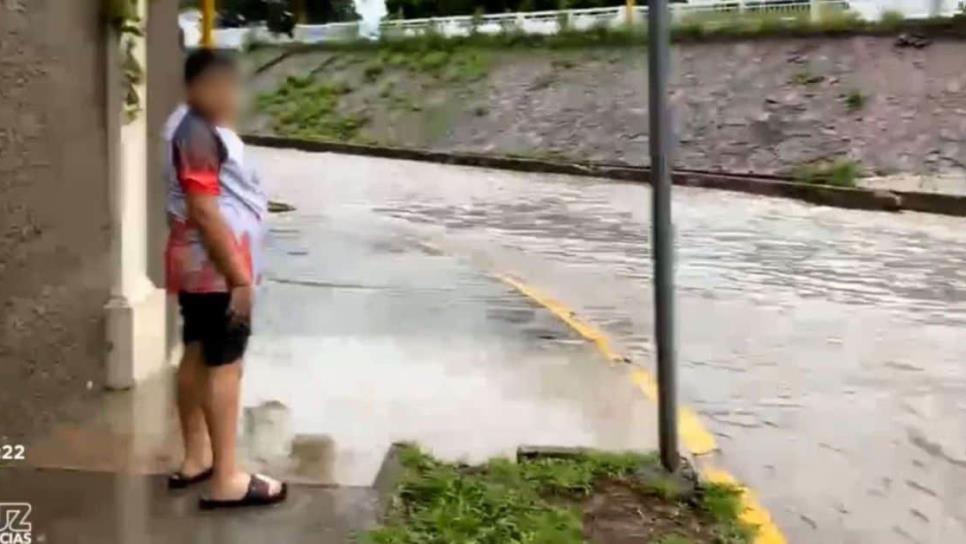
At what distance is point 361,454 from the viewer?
18.4 feet

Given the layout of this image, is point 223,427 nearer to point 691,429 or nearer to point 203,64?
point 203,64

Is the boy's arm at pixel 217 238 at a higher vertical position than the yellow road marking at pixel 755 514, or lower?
higher

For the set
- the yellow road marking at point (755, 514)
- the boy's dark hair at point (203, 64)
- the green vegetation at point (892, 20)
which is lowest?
the yellow road marking at point (755, 514)

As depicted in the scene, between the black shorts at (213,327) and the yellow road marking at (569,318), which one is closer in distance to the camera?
the black shorts at (213,327)

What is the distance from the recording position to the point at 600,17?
127 ft

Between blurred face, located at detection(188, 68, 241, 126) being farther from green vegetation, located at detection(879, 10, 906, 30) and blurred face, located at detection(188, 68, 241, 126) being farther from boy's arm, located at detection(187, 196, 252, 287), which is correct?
green vegetation, located at detection(879, 10, 906, 30)

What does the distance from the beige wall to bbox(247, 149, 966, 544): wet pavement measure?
1.13 m

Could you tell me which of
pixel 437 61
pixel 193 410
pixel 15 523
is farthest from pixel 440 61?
pixel 15 523

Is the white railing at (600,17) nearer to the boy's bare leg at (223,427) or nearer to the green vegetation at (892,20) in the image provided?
the green vegetation at (892,20)

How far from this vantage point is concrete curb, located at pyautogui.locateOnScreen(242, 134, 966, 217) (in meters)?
21.2

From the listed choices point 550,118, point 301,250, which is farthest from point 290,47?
point 301,250

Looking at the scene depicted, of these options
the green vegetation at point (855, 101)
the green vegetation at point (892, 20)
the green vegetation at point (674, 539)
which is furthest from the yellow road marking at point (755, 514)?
the green vegetation at point (892, 20)

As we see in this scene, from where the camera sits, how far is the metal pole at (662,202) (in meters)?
5.02

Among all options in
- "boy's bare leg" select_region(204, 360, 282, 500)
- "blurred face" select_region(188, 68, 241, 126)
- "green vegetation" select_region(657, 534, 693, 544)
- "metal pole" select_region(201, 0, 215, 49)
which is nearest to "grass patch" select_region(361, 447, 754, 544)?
"green vegetation" select_region(657, 534, 693, 544)
